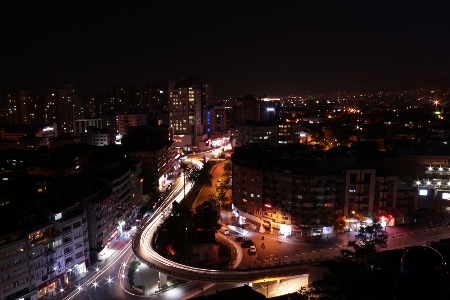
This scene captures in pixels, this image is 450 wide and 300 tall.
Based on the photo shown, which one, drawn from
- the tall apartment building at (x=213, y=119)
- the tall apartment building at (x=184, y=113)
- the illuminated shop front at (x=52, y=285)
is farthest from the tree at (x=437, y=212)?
the tall apartment building at (x=213, y=119)

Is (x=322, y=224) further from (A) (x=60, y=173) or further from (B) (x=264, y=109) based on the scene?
(B) (x=264, y=109)

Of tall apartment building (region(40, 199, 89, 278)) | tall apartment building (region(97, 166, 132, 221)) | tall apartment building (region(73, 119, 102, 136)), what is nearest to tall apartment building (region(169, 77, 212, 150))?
tall apartment building (region(73, 119, 102, 136))

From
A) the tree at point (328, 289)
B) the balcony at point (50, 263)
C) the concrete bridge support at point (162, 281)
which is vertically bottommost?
the concrete bridge support at point (162, 281)

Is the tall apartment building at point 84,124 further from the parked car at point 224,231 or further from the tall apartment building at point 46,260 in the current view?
the tall apartment building at point 46,260

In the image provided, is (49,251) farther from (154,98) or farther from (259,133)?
(154,98)

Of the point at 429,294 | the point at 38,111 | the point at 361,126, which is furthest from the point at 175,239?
the point at 38,111

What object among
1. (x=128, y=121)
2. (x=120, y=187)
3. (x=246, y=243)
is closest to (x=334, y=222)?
(x=246, y=243)
